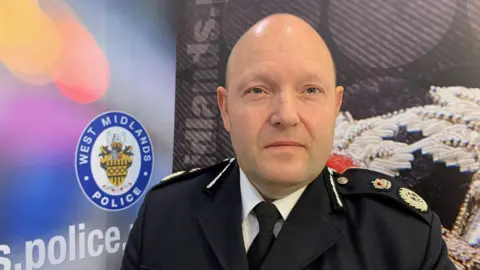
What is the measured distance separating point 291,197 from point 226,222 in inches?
6.4

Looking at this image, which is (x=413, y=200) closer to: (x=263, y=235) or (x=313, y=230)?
(x=313, y=230)

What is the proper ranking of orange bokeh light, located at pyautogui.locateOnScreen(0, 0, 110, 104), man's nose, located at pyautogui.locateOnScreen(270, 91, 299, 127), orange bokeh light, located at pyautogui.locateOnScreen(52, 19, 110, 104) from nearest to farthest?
man's nose, located at pyautogui.locateOnScreen(270, 91, 299, 127) < orange bokeh light, located at pyautogui.locateOnScreen(0, 0, 110, 104) < orange bokeh light, located at pyautogui.locateOnScreen(52, 19, 110, 104)

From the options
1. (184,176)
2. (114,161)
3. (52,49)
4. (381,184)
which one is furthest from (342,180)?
(52,49)

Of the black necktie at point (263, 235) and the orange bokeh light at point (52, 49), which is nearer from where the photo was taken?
the black necktie at point (263, 235)

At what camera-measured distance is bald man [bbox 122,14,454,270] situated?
90 cm

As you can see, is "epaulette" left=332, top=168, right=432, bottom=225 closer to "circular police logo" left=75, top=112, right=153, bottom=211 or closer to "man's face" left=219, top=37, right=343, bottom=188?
"man's face" left=219, top=37, right=343, bottom=188

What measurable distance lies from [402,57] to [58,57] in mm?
950

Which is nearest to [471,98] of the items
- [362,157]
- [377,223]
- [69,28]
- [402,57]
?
[402,57]

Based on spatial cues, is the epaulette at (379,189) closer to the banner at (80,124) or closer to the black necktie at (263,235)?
the black necktie at (263,235)

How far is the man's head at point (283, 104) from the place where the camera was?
89 cm

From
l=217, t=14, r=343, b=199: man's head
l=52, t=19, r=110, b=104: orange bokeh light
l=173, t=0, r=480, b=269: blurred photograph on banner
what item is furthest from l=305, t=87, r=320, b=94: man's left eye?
l=52, t=19, r=110, b=104: orange bokeh light

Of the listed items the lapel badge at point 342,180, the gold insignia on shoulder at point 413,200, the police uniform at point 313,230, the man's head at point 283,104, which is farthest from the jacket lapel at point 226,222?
the gold insignia on shoulder at point 413,200

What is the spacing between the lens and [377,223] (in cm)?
97

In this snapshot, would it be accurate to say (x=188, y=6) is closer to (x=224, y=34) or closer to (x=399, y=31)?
(x=224, y=34)
